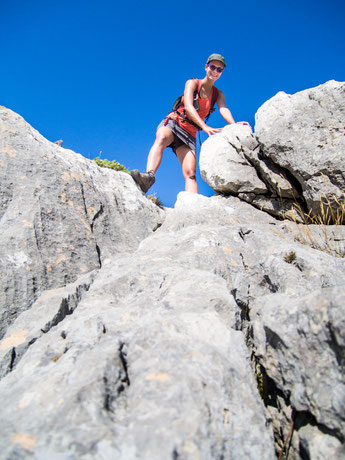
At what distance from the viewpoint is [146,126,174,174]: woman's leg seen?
812 centimetres

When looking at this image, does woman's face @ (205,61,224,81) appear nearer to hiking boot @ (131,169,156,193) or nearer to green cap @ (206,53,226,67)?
green cap @ (206,53,226,67)

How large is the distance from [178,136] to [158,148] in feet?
2.16

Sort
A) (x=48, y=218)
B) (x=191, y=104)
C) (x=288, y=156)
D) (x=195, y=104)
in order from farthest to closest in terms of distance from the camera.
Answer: (x=195, y=104), (x=191, y=104), (x=288, y=156), (x=48, y=218)

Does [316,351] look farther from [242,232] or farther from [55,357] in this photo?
[242,232]

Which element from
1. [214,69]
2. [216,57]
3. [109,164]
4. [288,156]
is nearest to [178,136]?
[214,69]

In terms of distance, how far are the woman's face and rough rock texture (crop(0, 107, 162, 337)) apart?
420cm

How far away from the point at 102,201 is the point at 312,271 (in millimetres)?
3748

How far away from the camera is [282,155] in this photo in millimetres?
6699

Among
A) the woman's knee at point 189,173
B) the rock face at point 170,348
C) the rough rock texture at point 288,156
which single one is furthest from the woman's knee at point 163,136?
the rock face at point 170,348

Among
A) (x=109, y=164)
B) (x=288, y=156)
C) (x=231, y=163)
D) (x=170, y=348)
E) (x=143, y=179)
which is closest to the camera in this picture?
(x=170, y=348)

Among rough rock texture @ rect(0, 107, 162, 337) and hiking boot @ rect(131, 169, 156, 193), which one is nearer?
rough rock texture @ rect(0, 107, 162, 337)

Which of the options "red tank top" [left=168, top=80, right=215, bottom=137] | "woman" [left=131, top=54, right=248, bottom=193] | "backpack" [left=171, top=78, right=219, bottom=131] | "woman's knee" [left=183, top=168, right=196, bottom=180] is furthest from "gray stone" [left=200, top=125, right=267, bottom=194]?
"backpack" [left=171, top=78, right=219, bottom=131]

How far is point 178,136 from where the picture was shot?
8391mm

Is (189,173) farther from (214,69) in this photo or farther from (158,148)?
(214,69)
